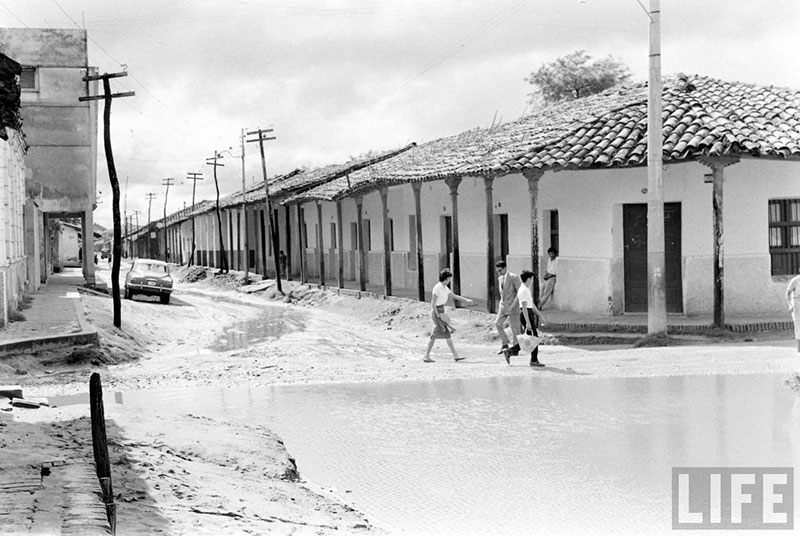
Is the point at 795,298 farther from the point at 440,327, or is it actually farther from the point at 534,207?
the point at 534,207

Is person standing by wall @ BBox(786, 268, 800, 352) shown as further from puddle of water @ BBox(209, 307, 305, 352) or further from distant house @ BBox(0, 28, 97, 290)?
distant house @ BBox(0, 28, 97, 290)

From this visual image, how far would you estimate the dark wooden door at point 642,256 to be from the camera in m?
18.8

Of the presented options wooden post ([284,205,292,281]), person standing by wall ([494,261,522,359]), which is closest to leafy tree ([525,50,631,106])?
wooden post ([284,205,292,281])

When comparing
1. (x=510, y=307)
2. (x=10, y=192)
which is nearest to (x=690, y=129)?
(x=510, y=307)

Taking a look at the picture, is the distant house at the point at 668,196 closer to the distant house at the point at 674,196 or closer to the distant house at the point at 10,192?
the distant house at the point at 674,196

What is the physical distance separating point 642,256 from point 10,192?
47.8 ft

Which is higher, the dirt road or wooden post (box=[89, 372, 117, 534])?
wooden post (box=[89, 372, 117, 534])

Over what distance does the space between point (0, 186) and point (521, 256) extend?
11.5m

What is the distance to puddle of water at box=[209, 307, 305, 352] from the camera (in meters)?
21.2

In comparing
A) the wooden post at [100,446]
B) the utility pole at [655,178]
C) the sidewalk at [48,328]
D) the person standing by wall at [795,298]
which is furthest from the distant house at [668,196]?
the wooden post at [100,446]

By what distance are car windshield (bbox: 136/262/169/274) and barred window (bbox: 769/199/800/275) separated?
73.7 feet

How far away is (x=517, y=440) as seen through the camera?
950 centimetres

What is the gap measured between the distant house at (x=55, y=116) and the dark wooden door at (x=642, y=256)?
21955 mm

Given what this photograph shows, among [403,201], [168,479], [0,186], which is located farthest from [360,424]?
[403,201]
